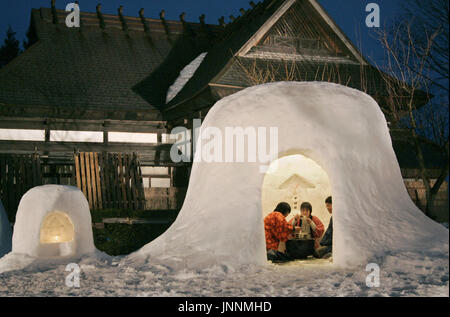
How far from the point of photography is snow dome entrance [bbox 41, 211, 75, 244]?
8.14m

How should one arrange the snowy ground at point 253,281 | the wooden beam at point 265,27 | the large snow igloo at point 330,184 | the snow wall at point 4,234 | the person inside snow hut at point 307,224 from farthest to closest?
the wooden beam at point 265,27, the snow wall at point 4,234, the person inside snow hut at point 307,224, the large snow igloo at point 330,184, the snowy ground at point 253,281

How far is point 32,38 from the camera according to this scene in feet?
67.9

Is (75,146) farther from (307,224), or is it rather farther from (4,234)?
(307,224)

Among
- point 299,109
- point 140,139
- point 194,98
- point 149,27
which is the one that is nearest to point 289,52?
point 194,98

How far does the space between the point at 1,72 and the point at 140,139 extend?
15.1 feet

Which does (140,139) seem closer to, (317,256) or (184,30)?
(184,30)

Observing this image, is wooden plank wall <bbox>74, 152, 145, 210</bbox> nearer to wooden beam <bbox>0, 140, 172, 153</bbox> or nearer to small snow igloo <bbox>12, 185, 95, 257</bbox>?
wooden beam <bbox>0, 140, 172, 153</bbox>

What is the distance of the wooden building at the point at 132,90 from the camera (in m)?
12.7

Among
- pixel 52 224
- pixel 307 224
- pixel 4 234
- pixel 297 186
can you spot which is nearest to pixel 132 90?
pixel 4 234

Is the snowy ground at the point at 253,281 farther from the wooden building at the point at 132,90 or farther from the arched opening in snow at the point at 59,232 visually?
the wooden building at the point at 132,90

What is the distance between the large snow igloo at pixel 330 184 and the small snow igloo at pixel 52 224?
1146 millimetres

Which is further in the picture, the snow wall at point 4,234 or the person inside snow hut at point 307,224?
the snow wall at point 4,234

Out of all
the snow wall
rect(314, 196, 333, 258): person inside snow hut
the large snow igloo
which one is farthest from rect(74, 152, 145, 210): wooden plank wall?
rect(314, 196, 333, 258): person inside snow hut

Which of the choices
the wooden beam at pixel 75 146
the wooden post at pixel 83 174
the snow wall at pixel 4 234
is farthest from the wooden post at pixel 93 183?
the wooden beam at pixel 75 146
